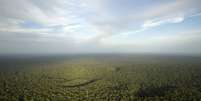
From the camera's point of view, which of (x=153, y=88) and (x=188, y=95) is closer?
(x=188, y=95)

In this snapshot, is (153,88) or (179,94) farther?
(153,88)

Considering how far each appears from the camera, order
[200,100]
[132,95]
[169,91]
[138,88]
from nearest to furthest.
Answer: [200,100]
[132,95]
[169,91]
[138,88]

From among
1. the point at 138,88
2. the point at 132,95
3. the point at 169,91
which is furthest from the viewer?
the point at 138,88

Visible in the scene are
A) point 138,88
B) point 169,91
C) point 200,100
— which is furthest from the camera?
point 138,88

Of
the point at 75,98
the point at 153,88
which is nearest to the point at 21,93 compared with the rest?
the point at 75,98

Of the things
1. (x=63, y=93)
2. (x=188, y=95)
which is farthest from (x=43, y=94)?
(x=188, y=95)

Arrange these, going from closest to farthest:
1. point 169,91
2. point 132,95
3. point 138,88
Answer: point 132,95, point 169,91, point 138,88

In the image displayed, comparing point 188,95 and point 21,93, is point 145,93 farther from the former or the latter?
point 21,93

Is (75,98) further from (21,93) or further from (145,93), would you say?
(145,93)
